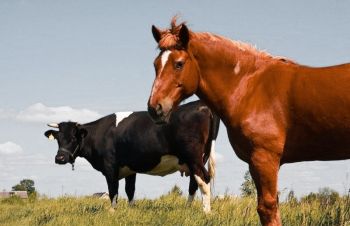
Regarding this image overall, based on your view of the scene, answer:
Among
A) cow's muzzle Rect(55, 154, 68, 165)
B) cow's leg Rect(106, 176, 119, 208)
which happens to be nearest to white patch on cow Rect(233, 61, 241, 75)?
cow's leg Rect(106, 176, 119, 208)

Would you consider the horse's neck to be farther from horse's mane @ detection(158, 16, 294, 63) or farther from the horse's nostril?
the horse's nostril

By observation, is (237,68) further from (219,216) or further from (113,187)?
(113,187)

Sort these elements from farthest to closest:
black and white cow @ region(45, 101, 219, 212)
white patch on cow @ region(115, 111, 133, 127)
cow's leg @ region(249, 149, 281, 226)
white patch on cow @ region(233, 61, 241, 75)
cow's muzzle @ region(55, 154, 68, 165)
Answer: cow's muzzle @ region(55, 154, 68, 165), white patch on cow @ region(115, 111, 133, 127), black and white cow @ region(45, 101, 219, 212), white patch on cow @ region(233, 61, 241, 75), cow's leg @ region(249, 149, 281, 226)

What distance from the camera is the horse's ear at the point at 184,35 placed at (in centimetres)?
547

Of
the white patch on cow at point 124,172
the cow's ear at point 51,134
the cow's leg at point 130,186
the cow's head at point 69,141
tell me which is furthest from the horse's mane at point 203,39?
the cow's ear at point 51,134

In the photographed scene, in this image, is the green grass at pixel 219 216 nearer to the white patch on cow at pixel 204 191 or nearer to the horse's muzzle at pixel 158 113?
the white patch on cow at pixel 204 191

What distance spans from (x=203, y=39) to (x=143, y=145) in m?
7.37

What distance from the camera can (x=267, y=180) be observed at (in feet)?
17.3

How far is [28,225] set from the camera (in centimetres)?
1103

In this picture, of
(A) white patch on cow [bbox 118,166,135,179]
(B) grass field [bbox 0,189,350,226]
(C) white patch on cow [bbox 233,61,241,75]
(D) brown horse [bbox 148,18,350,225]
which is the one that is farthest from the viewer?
(A) white patch on cow [bbox 118,166,135,179]

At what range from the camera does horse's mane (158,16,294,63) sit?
18.2 feet

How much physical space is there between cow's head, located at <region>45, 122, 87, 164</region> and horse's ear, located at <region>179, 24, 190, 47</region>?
911cm

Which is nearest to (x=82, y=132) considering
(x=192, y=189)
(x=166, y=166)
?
(x=166, y=166)

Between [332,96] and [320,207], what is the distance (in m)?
4.38
